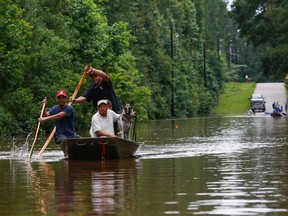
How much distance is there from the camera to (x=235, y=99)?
12256 centimetres

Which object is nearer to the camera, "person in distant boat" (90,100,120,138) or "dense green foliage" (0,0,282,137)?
"person in distant boat" (90,100,120,138)

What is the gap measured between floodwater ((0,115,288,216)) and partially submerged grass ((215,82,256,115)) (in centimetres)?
7865

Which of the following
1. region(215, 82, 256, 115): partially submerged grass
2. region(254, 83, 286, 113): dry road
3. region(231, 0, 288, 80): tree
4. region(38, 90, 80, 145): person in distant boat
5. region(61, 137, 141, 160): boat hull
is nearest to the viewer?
region(61, 137, 141, 160): boat hull

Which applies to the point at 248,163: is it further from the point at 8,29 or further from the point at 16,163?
the point at 8,29

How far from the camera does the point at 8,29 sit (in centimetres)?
3906

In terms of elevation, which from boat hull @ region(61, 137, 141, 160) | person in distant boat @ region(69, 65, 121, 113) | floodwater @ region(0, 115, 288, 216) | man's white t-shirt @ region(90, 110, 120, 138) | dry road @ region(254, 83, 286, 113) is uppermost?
dry road @ region(254, 83, 286, 113)

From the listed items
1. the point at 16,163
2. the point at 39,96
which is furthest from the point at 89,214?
the point at 39,96

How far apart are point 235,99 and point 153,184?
108 metres

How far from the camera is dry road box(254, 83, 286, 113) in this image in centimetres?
11503

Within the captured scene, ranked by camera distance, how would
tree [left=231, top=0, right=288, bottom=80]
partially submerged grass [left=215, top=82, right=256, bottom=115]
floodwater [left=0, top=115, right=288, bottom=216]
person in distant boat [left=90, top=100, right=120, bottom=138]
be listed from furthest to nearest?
partially submerged grass [left=215, top=82, right=256, bottom=115] → tree [left=231, top=0, right=288, bottom=80] → person in distant boat [left=90, top=100, right=120, bottom=138] → floodwater [left=0, top=115, right=288, bottom=216]

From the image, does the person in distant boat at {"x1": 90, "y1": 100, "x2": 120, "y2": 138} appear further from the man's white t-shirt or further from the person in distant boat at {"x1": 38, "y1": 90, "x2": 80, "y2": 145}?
the person in distant boat at {"x1": 38, "y1": 90, "x2": 80, "y2": 145}

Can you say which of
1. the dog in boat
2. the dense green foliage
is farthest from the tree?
the dog in boat

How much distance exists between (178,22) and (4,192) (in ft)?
362

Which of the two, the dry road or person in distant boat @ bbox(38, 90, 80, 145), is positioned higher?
the dry road
